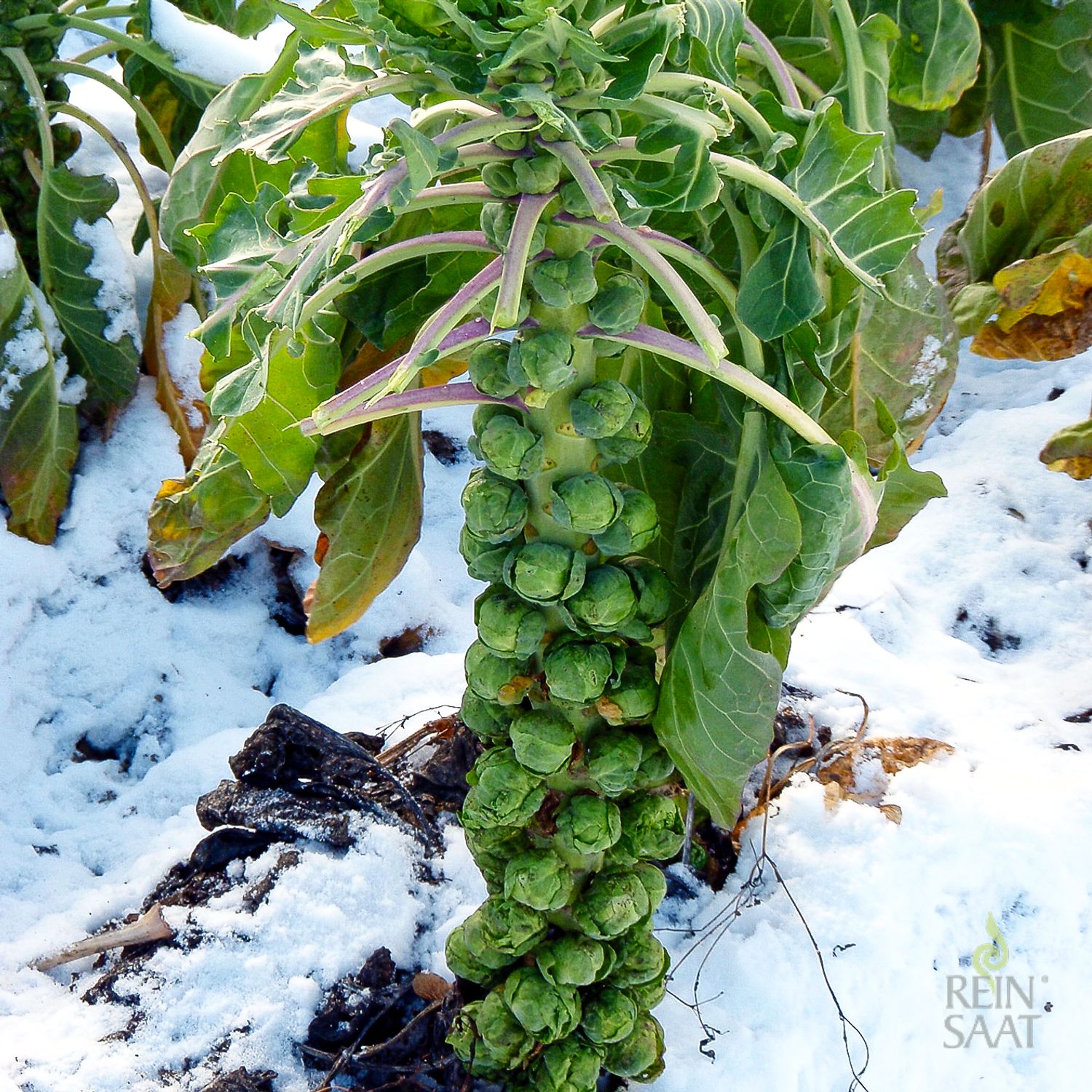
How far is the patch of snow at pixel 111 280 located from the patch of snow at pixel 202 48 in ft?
1.06

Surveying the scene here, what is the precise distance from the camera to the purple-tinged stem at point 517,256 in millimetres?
688

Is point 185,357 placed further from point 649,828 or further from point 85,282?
point 649,828

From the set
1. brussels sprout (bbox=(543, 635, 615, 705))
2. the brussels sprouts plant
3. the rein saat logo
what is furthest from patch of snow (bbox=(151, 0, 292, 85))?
the rein saat logo

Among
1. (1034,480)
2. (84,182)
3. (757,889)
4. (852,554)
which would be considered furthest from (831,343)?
(84,182)

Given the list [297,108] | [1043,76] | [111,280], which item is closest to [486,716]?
[297,108]

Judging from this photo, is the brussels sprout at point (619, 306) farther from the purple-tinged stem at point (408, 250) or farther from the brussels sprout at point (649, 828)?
the brussels sprout at point (649, 828)

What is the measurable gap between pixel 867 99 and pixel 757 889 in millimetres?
828

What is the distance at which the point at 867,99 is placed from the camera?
98 cm

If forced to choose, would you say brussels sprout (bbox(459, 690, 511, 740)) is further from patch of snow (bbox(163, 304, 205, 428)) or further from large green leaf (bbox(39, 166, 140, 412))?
large green leaf (bbox(39, 166, 140, 412))

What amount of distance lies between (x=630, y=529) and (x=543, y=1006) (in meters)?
0.41

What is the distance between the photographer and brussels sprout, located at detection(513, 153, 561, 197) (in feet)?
2.47

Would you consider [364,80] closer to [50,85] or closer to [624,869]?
[624,869]

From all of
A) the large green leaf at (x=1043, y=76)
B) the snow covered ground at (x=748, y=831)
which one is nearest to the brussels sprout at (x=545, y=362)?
the snow covered ground at (x=748, y=831)

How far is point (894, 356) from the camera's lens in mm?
1051
